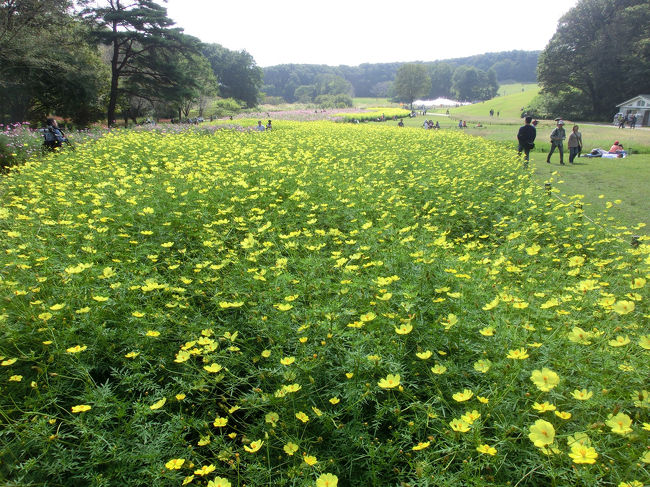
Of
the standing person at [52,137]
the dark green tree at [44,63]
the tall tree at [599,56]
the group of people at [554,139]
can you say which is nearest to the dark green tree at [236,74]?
the dark green tree at [44,63]

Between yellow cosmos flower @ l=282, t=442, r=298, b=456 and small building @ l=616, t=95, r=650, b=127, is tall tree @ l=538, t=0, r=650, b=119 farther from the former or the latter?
yellow cosmos flower @ l=282, t=442, r=298, b=456

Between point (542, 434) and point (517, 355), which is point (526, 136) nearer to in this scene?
point (517, 355)

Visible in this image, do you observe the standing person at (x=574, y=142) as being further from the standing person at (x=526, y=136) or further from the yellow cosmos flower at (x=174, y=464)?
the yellow cosmos flower at (x=174, y=464)

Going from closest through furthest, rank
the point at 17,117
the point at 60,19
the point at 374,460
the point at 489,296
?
the point at 374,460 → the point at 489,296 → the point at 60,19 → the point at 17,117

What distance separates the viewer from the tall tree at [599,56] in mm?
34312

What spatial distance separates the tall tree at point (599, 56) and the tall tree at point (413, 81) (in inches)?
1883

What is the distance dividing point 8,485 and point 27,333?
3.01 feet

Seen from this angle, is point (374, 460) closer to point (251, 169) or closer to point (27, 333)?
point (27, 333)

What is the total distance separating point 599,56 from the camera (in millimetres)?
35875

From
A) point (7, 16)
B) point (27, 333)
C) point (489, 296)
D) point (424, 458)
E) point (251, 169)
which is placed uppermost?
point (7, 16)

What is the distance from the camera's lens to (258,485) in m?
1.54

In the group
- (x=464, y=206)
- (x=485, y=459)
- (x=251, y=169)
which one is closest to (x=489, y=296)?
(x=485, y=459)

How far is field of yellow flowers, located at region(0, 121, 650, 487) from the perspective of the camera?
5.03 feet

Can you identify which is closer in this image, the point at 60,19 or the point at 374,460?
the point at 374,460
